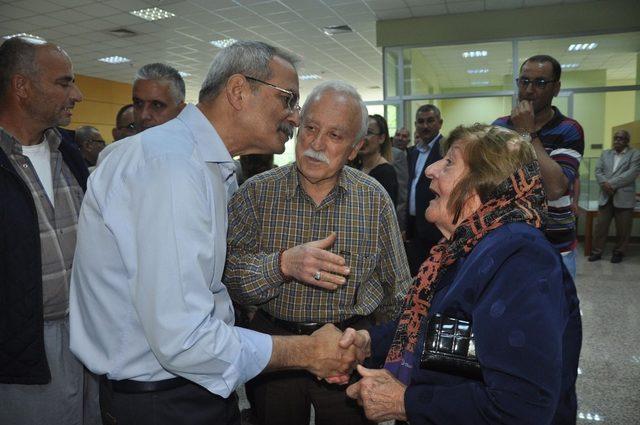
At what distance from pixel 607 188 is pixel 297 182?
6.53m

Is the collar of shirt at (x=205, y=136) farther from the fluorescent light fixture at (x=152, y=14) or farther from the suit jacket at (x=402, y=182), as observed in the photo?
the fluorescent light fixture at (x=152, y=14)

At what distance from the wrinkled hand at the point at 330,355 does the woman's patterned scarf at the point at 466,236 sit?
148mm

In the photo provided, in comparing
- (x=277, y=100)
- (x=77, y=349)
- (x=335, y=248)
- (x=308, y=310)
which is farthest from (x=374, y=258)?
(x=77, y=349)

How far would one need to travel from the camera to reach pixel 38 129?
1705 millimetres

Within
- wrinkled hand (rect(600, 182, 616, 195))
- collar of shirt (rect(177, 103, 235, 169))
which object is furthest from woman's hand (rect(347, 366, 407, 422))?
wrinkled hand (rect(600, 182, 616, 195))

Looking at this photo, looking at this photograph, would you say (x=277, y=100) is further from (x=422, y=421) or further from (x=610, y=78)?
(x=610, y=78)

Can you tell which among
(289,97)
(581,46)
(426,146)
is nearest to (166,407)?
(289,97)

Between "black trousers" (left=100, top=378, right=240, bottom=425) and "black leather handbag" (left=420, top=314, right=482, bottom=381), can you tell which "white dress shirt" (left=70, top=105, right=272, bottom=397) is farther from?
"black leather handbag" (left=420, top=314, right=482, bottom=381)

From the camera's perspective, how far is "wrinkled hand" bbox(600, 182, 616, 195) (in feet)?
21.9

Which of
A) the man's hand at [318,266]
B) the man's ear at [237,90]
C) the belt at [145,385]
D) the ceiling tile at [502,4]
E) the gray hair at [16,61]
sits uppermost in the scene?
the ceiling tile at [502,4]

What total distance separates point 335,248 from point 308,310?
0.83 feet

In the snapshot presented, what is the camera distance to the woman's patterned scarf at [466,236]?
114 cm

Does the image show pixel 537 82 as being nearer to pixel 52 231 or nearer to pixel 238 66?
pixel 238 66

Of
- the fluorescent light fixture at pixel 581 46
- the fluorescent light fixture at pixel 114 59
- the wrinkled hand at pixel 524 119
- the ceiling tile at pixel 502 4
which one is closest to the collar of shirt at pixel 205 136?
the wrinkled hand at pixel 524 119
